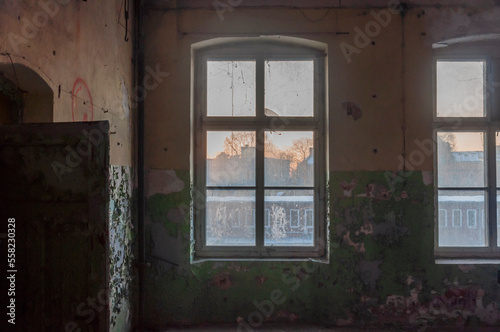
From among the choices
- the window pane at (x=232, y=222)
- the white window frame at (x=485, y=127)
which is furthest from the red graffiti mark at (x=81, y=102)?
the white window frame at (x=485, y=127)

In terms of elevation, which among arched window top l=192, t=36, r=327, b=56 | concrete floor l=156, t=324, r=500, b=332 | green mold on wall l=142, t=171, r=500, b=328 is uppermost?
arched window top l=192, t=36, r=327, b=56

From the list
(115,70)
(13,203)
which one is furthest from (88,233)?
(115,70)

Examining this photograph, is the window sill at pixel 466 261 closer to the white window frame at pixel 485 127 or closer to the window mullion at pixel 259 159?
the white window frame at pixel 485 127

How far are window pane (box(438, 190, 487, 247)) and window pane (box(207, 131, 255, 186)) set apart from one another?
5.80ft

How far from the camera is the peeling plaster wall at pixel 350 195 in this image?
3115 mm

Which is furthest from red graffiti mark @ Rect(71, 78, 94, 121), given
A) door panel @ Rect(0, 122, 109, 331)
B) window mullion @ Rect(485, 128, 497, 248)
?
window mullion @ Rect(485, 128, 497, 248)

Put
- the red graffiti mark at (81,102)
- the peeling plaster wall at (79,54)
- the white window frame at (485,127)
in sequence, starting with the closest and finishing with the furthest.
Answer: the peeling plaster wall at (79,54)
the red graffiti mark at (81,102)
the white window frame at (485,127)

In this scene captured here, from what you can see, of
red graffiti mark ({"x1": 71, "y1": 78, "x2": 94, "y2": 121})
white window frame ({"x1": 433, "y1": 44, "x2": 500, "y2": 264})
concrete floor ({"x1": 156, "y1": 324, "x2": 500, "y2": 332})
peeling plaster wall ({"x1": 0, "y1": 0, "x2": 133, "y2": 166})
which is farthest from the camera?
white window frame ({"x1": 433, "y1": 44, "x2": 500, "y2": 264})

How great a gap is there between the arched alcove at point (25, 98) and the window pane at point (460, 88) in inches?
124

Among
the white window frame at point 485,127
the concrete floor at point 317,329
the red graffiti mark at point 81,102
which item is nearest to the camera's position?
the red graffiti mark at point 81,102

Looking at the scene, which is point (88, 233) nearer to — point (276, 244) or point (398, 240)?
point (276, 244)

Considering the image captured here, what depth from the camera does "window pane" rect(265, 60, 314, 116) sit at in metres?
3.34

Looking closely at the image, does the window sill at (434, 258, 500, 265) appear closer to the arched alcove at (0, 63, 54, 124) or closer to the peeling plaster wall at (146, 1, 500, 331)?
the peeling plaster wall at (146, 1, 500, 331)

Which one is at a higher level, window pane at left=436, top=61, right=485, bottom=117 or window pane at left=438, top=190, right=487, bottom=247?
window pane at left=436, top=61, right=485, bottom=117
